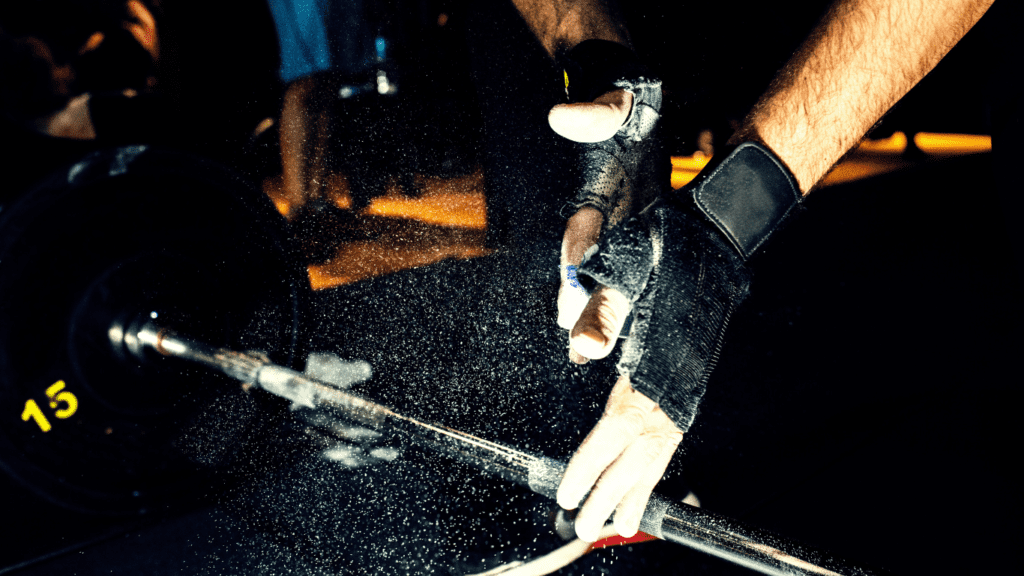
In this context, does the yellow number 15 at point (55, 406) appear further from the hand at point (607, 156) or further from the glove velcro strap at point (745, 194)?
the glove velcro strap at point (745, 194)

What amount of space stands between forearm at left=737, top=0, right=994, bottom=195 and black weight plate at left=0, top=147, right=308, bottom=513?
82 centimetres

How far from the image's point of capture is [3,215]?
0.58m

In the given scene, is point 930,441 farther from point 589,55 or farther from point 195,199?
point 195,199

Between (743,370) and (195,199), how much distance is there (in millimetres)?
1037

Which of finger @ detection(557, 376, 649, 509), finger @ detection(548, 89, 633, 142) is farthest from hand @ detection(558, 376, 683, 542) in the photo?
finger @ detection(548, 89, 633, 142)

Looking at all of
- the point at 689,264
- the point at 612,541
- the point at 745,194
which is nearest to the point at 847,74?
the point at 745,194

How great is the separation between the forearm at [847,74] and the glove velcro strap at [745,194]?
3 cm

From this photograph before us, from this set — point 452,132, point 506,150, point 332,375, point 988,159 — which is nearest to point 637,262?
point 332,375

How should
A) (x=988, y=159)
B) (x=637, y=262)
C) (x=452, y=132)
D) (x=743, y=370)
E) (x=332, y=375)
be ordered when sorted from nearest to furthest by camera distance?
(x=637, y=262) → (x=743, y=370) → (x=332, y=375) → (x=988, y=159) → (x=452, y=132)

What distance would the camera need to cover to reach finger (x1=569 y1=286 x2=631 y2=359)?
510 millimetres

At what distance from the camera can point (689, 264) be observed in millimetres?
560

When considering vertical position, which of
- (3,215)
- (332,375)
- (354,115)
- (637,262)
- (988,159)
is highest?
(988,159)

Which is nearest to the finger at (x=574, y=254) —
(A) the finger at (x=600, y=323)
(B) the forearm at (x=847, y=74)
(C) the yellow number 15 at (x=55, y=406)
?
(A) the finger at (x=600, y=323)

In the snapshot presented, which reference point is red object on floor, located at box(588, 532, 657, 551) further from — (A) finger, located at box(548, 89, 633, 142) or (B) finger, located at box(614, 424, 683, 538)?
(A) finger, located at box(548, 89, 633, 142)
